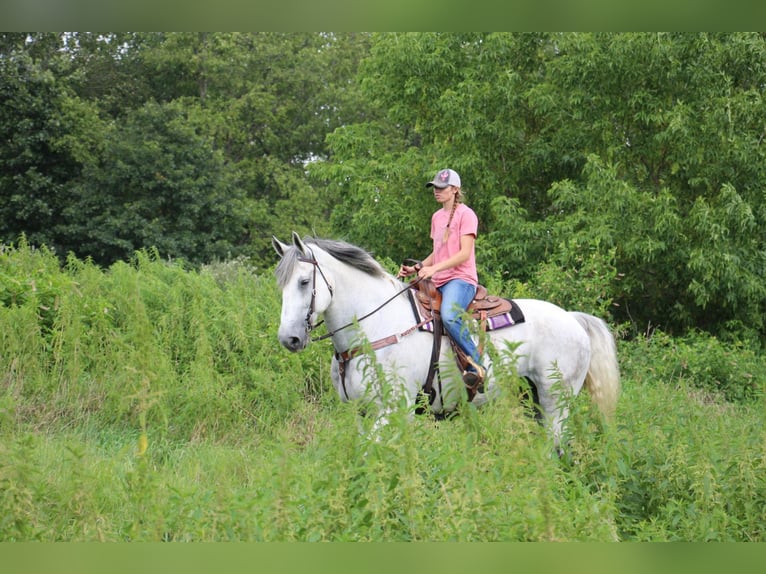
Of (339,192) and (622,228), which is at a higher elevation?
(339,192)

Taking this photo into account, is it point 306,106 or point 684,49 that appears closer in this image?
point 684,49

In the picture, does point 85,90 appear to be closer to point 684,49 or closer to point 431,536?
point 684,49

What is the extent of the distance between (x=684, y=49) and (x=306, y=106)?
2290 cm

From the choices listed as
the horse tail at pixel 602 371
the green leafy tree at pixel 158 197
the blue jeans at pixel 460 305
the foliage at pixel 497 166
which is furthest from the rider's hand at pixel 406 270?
the green leafy tree at pixel 158 197

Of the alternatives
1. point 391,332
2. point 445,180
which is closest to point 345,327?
point 391,332

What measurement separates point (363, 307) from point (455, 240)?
3.00ft

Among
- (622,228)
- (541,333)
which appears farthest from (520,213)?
(541,333)

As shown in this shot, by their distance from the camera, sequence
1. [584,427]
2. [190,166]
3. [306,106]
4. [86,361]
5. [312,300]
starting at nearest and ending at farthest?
[584,427] < [312,300] < [86,361] < [190,166] < [306,106]

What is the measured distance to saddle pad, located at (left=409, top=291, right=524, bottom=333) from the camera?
6.16m

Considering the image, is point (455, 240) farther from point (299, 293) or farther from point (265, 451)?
point (265, 451)

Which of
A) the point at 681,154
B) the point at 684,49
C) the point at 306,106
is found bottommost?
the point at 681,154

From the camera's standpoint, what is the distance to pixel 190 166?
27.6 m

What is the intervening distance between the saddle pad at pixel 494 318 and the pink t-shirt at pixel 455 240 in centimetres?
24

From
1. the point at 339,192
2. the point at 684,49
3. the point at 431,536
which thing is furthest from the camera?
the point at 339,192
